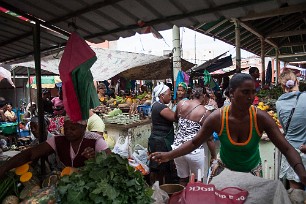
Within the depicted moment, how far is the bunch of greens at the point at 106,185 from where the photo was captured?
1.52m

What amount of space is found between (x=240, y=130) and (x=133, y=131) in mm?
3671

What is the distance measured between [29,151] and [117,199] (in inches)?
53.3

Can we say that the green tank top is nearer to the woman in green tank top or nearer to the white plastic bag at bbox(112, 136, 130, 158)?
the woman in green tank top

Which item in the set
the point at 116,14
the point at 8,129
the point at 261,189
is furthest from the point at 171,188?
the point at 8,129

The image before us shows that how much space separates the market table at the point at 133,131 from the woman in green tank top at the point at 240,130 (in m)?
3.31

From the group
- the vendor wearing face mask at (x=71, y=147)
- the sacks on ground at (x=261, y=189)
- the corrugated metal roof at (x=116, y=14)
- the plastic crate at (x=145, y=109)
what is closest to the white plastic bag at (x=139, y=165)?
the plastic crate at (x=145, y=109)

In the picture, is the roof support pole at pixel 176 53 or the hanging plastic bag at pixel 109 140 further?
the roof support pole at pixel 176 53

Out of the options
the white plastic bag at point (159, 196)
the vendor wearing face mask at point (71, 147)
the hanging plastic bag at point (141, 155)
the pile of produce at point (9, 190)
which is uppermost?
the vendor wearing face mask at point (71, 147)

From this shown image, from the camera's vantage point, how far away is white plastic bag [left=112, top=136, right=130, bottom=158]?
5.26m

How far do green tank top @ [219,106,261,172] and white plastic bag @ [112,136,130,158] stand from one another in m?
3.06

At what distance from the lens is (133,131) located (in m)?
5.74

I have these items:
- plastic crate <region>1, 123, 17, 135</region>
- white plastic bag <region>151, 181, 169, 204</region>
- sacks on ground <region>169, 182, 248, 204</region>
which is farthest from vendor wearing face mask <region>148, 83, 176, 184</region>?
plastic crate <region>1, 123, 17, 135</region>

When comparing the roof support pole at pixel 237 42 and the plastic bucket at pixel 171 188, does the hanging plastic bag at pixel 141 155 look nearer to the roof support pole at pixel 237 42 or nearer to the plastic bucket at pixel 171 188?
the plastic bucket at pixel 171 188

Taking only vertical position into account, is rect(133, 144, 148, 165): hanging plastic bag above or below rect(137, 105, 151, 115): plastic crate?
below
